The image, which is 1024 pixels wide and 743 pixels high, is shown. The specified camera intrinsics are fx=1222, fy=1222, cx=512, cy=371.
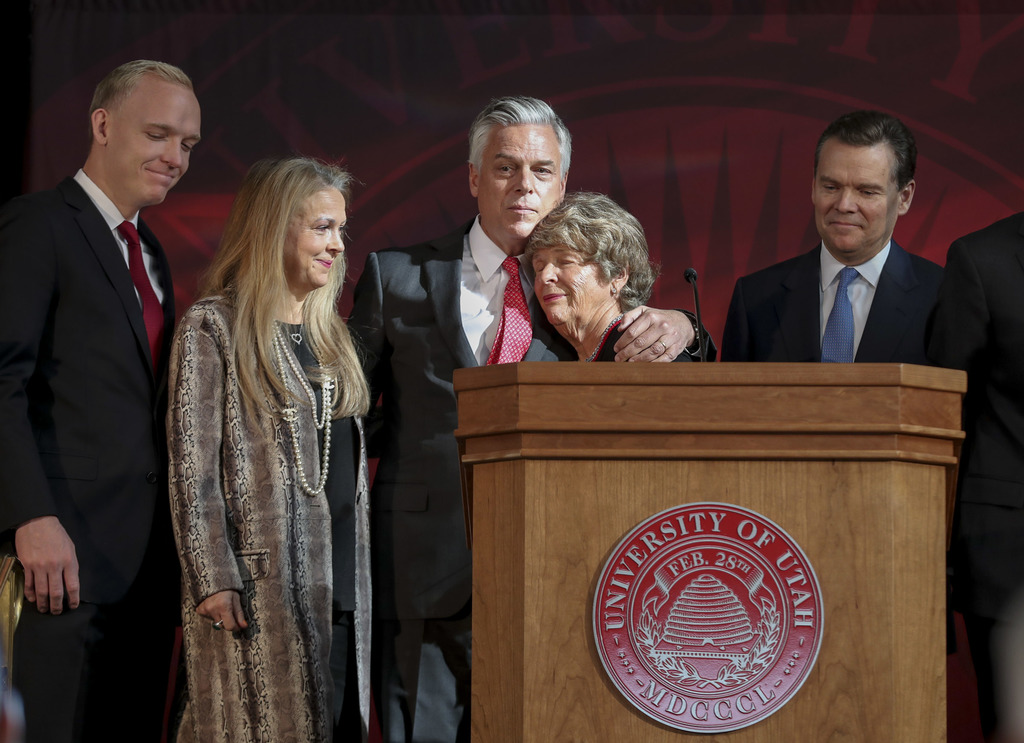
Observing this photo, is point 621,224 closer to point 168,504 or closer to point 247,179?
point 247,179

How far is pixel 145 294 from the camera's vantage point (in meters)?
2.64

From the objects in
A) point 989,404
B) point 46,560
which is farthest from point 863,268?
point 46,560

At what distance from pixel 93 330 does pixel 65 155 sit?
4.49ft

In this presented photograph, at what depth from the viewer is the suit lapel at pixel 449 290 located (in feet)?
8.46

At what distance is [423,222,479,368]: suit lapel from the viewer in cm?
258

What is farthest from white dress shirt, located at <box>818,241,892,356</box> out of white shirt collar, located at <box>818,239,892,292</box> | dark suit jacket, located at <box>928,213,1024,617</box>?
dark suit jacket, located at <box>928,213,1024,617</box>

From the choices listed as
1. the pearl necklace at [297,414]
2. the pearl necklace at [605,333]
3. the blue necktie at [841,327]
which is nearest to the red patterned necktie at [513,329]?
the pearl necklace at [605,333]

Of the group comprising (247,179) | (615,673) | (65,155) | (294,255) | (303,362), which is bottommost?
(615,673)

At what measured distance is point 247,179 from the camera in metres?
2.69

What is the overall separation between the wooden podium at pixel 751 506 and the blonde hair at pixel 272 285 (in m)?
1.12

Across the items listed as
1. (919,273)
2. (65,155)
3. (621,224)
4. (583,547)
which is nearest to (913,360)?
(919,273)

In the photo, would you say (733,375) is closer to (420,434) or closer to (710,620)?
(710,620)

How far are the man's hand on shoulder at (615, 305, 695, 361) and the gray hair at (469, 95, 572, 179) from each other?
1.89 feet

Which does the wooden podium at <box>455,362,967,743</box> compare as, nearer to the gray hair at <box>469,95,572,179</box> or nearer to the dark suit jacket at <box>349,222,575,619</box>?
the dark suit jacket at <box>349,222,575,619</box>
